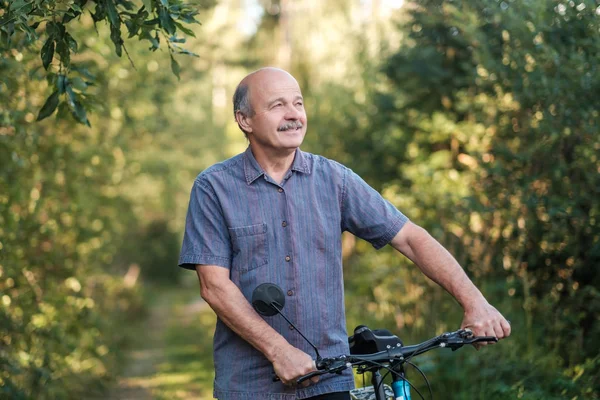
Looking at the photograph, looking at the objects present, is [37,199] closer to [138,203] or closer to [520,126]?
[520,126]

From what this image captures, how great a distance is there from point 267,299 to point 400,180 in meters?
8.38

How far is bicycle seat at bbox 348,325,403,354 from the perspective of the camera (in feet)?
10.6

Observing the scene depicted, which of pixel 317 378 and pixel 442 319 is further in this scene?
pixel 442 319

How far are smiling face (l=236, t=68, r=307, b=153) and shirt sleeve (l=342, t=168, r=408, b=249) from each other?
0.33 meters

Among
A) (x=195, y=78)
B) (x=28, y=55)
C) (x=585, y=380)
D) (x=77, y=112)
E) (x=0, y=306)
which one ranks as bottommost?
(x=585, y=380)

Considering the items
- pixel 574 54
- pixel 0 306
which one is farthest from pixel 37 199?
pixel 574 54

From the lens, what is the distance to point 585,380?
532cm

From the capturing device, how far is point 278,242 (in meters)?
3.47

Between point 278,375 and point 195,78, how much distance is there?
15185 mm

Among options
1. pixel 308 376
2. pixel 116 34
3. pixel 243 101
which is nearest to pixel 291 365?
pixel 308 376

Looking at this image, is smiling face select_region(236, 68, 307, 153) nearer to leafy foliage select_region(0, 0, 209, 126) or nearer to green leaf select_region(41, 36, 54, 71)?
leafy foliage select_region(0, 0, 209, 126)

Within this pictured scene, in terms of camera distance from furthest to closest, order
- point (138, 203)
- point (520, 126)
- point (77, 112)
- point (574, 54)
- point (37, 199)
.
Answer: point (138, 203)
point (37, 199)
point (520, 126)
point (574, 54)
point (77, 112)

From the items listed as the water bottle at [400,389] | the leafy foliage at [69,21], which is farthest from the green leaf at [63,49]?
the water bottle at [400,389]

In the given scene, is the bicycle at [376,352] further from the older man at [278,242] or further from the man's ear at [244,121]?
the man's ear at [244,121]
